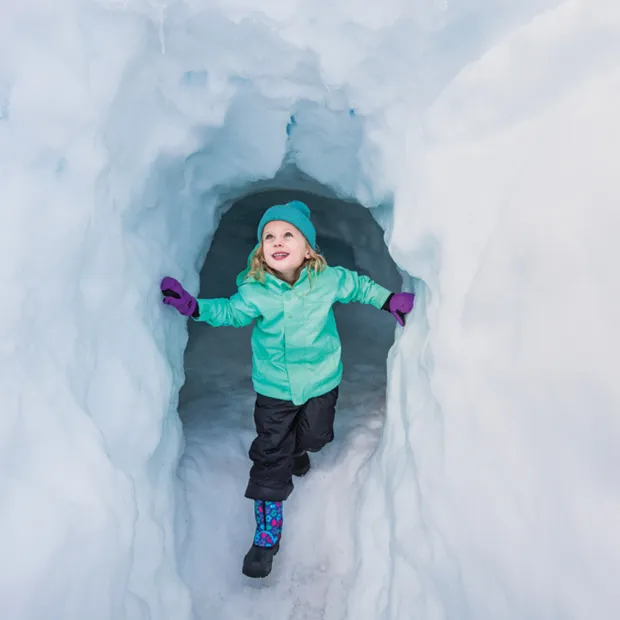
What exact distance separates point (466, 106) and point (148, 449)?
1435 mm

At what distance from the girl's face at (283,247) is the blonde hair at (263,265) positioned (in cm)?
2

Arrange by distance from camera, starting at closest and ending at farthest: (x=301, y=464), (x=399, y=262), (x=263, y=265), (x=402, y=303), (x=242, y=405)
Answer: (x=399, y=262) → (x=402, y=303) → (x=263, y=265) → (x=301, y=464) → (x=242, y=405)

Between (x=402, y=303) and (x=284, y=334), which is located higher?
(x=402, y=303)

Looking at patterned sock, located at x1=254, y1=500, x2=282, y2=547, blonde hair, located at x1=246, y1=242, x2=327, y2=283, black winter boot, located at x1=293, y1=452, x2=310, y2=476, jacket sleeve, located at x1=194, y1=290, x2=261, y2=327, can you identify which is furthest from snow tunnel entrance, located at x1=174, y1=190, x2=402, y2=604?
blonde hair, located at x1=246, y1=242, x2=327, y2=283

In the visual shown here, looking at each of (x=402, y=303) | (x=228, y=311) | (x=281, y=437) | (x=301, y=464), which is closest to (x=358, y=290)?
(x=402, y=303)

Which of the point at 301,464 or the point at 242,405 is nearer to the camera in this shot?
the point at 301,464

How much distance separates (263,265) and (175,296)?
37cm

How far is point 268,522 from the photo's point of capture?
6.82 feet

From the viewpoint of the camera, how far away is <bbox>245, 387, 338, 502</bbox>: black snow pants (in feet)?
6.86

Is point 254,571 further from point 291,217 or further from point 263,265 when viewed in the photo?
point 291,217

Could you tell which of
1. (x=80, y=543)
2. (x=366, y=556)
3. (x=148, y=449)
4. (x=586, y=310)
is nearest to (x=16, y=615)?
(x=80, y=543)

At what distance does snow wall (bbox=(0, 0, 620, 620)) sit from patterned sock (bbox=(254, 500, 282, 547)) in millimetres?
316

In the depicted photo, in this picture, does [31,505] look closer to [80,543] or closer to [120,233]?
[80,543]

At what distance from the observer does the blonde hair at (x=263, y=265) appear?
2047 millimetres
